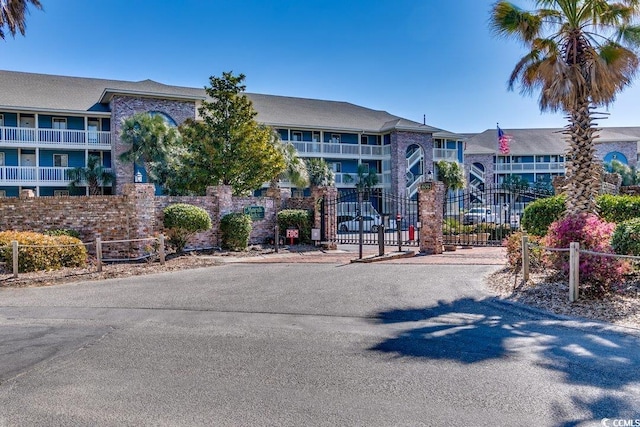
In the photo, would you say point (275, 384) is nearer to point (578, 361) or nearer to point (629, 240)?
point (578, 361)

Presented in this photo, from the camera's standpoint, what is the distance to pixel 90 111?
3105 centimetres

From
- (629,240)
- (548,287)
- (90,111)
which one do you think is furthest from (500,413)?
(90,111)

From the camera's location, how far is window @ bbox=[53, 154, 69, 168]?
32000mm

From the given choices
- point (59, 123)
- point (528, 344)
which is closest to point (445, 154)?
point (59, 123)

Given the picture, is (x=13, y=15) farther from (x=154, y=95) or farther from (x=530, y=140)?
(x=530, y=140)

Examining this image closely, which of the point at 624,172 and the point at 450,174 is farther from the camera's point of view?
the point at 624,172

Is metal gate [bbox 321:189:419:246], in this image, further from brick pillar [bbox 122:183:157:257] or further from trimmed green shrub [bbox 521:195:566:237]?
brick pillar [bbox 122:183:157:257]

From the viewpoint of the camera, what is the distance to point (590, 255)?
8547 mm

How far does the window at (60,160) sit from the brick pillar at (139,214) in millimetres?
19522

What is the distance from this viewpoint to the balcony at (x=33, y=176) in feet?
96.0

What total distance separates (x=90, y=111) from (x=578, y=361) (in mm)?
31777

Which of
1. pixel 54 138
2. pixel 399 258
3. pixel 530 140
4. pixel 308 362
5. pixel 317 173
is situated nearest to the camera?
pixel 308 362

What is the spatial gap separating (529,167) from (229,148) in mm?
44654

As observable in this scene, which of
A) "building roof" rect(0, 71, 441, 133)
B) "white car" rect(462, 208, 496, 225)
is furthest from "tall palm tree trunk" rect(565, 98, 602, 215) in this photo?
"building roof" rect(0, 71, 441, 133)
